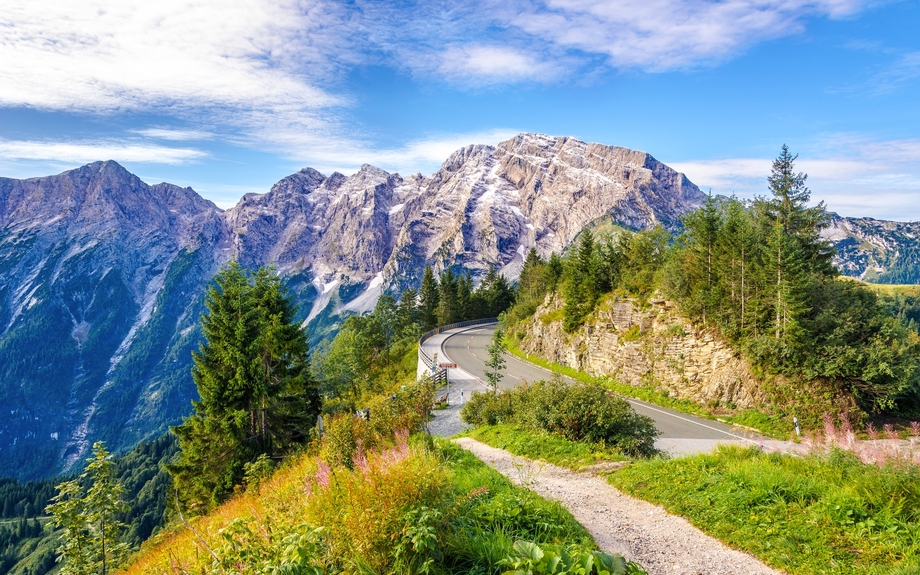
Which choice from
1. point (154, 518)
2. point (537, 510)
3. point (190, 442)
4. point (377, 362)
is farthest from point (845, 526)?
point (154, 518)

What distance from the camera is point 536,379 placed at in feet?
124

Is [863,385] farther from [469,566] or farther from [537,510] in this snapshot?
[469,566]

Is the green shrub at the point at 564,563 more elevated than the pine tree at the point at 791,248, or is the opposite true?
the pine tree at the point at 791,248

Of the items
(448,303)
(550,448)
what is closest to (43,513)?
(448,303)

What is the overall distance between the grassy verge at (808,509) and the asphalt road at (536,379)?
12.4 ft

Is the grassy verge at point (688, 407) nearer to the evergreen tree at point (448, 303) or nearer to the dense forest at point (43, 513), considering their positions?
the evergreen tree at point (448, 303)

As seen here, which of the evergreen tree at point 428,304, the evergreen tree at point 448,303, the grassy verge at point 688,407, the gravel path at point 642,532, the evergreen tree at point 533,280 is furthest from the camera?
the evergreen tree at point 428,304

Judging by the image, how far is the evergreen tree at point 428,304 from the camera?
3201 inches

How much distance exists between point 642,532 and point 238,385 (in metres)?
20.2

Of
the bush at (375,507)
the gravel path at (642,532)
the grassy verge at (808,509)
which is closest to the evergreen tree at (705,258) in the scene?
the grassy verge at (808,509)

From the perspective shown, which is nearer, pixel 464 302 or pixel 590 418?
pixel 590 418

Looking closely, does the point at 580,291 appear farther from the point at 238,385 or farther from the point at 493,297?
the point at 493,297

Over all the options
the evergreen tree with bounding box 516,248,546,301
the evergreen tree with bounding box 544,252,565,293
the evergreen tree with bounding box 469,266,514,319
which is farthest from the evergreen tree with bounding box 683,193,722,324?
the evergreen tree with bounding box 469,266,514,319

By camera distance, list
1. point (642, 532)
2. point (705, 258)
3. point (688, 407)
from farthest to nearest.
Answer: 1. point (705, 258)
2. point (688, 407)
3. point (642, 532)
